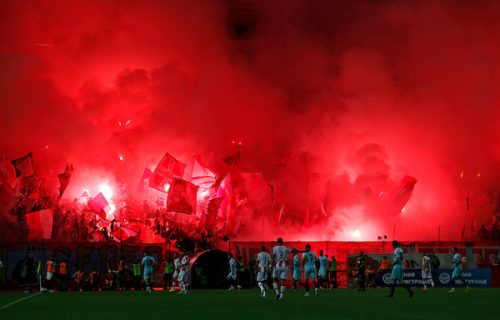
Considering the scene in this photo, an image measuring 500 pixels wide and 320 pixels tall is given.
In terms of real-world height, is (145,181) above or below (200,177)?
below

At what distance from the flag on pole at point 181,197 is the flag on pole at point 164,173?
163cm

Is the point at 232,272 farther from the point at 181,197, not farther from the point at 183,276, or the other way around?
the point at 181,197

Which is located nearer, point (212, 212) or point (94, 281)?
point (94, 281)

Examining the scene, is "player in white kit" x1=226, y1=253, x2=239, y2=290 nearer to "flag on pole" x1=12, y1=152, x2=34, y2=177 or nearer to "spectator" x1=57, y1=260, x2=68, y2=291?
"spectator" x1=57, y1=260, x2=68, y2=291

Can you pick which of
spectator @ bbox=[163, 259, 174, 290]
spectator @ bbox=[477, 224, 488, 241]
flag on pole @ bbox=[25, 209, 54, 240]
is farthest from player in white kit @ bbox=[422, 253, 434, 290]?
spectator @ bbox=[477, 224, 488, 241]

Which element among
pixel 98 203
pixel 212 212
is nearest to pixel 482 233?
pixel 212 212

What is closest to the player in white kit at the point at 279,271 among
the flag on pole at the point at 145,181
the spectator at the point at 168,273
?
the spectator at the point at 168,273

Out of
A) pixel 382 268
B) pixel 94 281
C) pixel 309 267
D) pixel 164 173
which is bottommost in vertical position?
pixel 94 281

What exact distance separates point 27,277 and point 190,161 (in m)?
38.6

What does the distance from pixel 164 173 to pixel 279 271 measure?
5466 centimetres

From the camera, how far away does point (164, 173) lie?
281 feet

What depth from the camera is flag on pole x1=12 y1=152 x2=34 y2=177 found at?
84250 millimetres

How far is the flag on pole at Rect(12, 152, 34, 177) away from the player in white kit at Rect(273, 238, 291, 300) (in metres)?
56.4

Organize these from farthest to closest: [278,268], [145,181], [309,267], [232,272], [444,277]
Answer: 1. [145,181]
2. [444,277]
3. [232,272]
4. [309,267]
5. [278,268]
